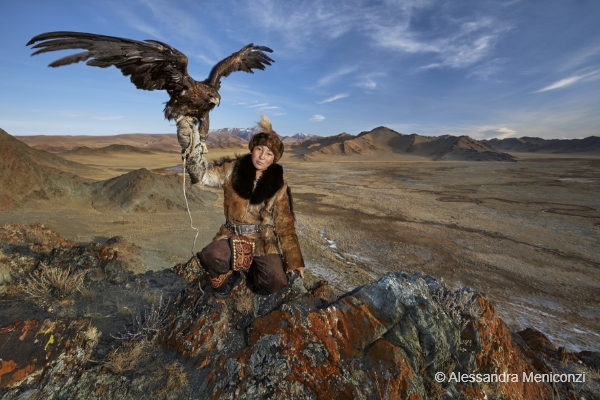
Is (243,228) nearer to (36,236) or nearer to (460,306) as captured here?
(460,306)

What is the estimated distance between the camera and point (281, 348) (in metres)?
2.26

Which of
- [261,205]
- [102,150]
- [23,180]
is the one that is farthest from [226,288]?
[102,150]

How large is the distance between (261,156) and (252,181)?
0.80 ft

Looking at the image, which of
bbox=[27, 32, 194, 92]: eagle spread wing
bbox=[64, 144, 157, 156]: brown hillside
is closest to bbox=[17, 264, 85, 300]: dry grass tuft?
bbox=[27, 32, 194, 92]: eagle spread wing

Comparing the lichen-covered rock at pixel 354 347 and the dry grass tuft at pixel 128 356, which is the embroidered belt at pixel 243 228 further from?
the dry grass tuft at pixel 128 356

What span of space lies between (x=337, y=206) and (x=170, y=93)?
46.9 ft

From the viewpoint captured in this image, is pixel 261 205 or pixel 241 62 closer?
pixel 261 205

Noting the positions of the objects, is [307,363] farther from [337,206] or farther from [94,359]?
[337,206]

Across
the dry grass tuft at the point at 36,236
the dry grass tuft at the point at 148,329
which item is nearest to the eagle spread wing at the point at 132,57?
the dry grass tuft at the point at 148,329

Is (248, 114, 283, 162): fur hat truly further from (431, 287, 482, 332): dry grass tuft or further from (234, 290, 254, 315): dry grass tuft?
(431, 287, 482, 332): dry grass tuft

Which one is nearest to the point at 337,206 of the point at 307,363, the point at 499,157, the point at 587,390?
the point at 587,390

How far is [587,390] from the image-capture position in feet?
10.3

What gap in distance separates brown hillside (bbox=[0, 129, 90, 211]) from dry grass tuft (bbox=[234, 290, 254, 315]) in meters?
11.5

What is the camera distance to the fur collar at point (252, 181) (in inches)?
102
